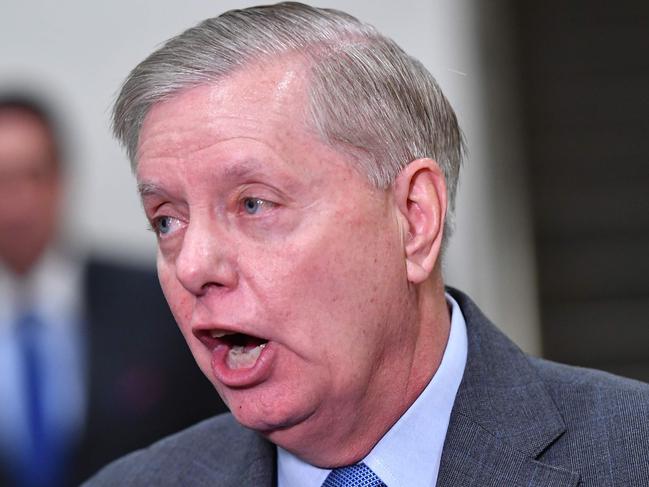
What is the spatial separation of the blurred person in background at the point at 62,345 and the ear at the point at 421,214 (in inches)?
83.5

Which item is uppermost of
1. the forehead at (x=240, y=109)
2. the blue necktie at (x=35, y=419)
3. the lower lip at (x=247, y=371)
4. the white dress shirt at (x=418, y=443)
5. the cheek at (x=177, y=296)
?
the forehead at (x=240, y=109)

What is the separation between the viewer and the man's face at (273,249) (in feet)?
6.55

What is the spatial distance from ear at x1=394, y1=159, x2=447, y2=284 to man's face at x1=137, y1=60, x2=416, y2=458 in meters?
0.05

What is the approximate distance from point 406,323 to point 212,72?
0.54 metres

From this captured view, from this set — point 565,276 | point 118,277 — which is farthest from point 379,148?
point 565,276

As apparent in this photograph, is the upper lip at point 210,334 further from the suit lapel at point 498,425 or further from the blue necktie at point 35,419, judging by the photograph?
the blue necktie at point 35,419

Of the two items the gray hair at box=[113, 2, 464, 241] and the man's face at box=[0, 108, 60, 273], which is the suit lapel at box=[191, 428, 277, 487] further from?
the man's face at box=[0, 108, 60, 273]

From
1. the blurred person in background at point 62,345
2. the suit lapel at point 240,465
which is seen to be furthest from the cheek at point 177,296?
the blurred person in background at point 62,345

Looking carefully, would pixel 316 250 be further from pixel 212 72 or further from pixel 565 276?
pixel 565 276

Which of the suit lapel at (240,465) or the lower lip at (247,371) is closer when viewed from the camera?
the lower lip at (247,371)

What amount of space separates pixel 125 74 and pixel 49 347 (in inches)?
43.8

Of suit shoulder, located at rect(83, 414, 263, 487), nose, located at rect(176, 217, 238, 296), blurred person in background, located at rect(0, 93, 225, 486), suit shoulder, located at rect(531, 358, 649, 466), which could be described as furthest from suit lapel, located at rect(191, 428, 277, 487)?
blurred person in background, located at rect(0, 93, 225, 486)

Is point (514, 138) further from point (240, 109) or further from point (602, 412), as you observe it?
point (240, 109)

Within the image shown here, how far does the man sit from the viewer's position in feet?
6.58
